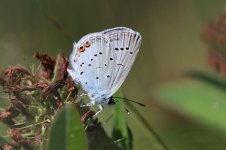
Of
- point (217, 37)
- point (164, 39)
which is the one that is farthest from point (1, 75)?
point (164, 39)

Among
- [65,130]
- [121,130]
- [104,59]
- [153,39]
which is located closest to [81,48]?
[104,59]

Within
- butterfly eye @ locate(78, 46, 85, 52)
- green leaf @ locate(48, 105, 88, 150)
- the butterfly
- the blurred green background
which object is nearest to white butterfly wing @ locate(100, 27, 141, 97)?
the butterfly

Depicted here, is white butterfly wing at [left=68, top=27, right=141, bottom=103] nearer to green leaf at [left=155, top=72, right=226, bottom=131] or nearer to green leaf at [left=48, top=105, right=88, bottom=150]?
green leaf at [left=48, top=105, right=88, bottom=150]

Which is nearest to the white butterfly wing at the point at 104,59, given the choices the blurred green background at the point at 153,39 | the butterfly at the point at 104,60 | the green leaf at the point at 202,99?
the butterfly at the point at 104,60

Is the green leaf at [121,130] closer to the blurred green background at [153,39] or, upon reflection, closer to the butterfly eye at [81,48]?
the butterfly eye at [81,48]

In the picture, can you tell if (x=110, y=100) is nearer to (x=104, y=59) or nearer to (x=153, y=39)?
(x=104, y=59)

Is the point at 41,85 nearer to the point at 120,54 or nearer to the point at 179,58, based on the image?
the point at 120,54
